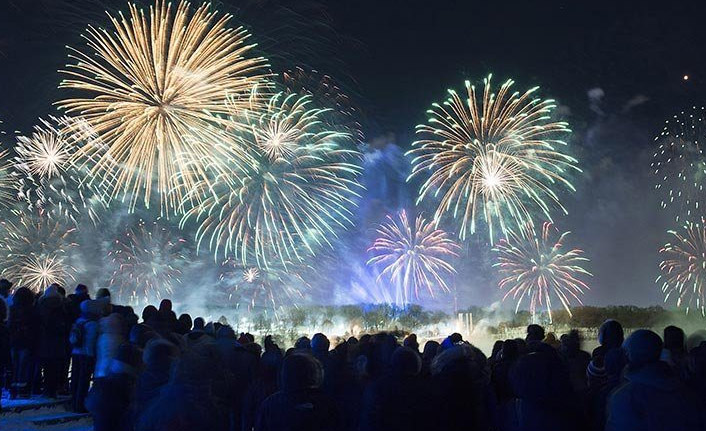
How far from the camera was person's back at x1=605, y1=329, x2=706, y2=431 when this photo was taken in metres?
4.76

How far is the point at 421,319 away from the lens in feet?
314

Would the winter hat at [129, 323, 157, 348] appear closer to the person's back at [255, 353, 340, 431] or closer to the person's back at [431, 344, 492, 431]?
the person's back at [255, 353, 340, 431]

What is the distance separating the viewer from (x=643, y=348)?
5086 millimetres

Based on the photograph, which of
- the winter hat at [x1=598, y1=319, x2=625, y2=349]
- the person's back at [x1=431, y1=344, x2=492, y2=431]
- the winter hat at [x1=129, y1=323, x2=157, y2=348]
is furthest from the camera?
the winter hat at [x1=129, y1=323, x2=157, y2=348]

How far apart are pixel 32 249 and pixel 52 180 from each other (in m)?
6.01

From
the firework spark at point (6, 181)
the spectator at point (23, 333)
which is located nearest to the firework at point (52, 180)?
the firework spark at point (6, 181)

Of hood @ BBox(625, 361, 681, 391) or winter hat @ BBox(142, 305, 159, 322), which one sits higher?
winter hat @ BBox(142, 305, 159, 322)

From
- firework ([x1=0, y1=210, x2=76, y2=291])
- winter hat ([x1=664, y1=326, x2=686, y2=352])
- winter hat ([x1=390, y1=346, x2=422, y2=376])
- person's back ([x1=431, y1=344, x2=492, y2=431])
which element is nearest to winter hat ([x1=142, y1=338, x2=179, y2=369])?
winter hat ([x1=390, y1=346, x2=422, y2=376])

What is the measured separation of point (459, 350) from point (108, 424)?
11.3 ft

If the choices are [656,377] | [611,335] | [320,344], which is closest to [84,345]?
[320,344]

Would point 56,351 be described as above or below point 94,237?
below

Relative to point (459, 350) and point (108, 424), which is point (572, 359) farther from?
point (108, 424)

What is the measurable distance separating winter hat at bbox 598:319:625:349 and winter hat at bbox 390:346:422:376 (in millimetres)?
2804

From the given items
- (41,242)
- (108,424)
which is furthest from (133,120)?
(41,242)
